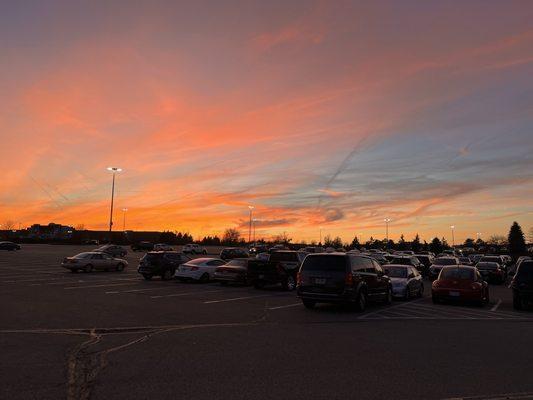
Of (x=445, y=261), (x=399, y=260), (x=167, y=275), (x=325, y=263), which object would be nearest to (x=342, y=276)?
(x=325, y=263)

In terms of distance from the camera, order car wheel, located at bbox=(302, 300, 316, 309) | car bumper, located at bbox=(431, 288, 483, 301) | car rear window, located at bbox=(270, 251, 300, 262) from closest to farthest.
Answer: car wheel, located at bbox=(302, 300, 316, 309)
car bumper, located at bbox=(431, 288, 483, 301)
car rear window, located at bbox=(270, 251, 300, 262)

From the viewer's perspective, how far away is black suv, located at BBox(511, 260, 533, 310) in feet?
56.6

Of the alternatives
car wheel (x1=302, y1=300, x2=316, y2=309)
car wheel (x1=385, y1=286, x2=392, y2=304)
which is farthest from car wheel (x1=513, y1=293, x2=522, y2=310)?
car wheel (x1=302, y1=300, x2=316, y2=309)

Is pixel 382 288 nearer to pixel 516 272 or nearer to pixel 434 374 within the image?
pixel 516 272

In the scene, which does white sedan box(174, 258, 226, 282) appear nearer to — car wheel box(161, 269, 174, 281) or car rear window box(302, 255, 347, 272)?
car wheel box(161, 269, 174, 281)

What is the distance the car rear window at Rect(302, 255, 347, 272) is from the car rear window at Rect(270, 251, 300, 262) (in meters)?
9.13

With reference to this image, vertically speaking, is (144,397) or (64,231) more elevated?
(64,231)

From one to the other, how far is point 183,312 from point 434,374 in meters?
8.54

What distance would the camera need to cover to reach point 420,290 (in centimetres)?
2161

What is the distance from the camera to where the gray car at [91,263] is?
1302 inches

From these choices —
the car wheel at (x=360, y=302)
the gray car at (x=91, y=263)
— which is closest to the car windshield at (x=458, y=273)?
the car wheel at (x=360, y=302)

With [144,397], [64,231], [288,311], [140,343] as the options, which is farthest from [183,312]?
[64,231]

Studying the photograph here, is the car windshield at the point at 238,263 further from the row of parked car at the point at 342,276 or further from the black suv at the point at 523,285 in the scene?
the black suv at the point at 523,285

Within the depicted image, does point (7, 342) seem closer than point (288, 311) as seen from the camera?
Yes
